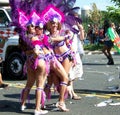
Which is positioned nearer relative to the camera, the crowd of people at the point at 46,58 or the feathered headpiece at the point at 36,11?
the crowd of people at the point at 46,58

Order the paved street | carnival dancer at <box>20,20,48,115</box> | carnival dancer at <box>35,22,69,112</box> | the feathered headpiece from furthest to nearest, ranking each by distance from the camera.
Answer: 1. the paved street
2. the feathered headpiece
3. carnival dancer at <box>35,22,69,112</box>
4. carnival dancer at <box>20,20,48,115</box>

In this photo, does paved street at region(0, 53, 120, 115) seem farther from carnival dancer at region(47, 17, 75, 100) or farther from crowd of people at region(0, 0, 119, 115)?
carnival dancer at region(47, 17, 75, 100)

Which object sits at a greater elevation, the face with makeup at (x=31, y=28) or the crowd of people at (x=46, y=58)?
the face with makeup at (x=31, y=28)

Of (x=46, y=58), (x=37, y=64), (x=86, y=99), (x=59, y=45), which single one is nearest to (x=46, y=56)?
(x=46, y=58)

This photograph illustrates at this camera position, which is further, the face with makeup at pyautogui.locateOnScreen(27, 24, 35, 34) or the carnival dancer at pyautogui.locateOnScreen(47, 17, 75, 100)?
the carnival dancer at pyautogui.locateOnScreen(47, 17, 75, 100)

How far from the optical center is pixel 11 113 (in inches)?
329

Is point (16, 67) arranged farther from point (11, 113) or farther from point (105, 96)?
point (11, 113)

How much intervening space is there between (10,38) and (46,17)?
204 inches

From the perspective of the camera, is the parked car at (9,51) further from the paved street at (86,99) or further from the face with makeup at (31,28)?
the face with makeup at (31,28)

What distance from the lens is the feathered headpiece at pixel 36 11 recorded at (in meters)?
8.15

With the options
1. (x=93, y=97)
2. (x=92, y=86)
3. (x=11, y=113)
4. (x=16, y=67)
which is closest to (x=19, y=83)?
(x=16, y=67)

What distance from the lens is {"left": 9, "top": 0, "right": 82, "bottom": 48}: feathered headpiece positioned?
815 cm

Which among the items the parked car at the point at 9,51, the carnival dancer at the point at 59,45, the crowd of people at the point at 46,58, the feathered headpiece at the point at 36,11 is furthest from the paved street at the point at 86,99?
the feathered headpiece at the point at 36,11

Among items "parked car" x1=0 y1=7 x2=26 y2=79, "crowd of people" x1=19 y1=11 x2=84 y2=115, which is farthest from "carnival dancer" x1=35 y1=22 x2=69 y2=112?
"parked car" x1=0 y1=7 x2=26 y2=79
